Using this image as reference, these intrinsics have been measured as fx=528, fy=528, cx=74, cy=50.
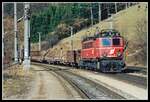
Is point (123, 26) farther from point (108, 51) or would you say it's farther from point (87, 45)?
point (108, 51)

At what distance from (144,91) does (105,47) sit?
835 inches

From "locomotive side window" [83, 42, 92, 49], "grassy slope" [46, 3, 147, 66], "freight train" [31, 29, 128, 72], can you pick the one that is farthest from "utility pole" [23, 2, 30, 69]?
"grassy slope" [46, 3, 147, 66]

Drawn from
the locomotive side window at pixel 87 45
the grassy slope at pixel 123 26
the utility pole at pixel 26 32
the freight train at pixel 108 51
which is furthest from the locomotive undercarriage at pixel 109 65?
the grassy slope at pixel 123 26

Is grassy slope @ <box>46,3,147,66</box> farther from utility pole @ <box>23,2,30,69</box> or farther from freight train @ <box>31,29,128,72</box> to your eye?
utility pole @ <box>23,2,30,69</box>

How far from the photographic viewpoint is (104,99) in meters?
21.9

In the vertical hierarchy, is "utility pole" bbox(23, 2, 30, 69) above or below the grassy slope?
below

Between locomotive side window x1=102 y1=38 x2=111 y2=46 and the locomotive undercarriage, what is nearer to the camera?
the locomotive undercarriage

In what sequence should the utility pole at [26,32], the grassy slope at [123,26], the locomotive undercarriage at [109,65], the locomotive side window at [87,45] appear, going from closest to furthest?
the utility pole at [26,32] → the locomotive undercarriage at [109,65] → the locomotive side window at [87,45] → the grassy slope at [123,26]

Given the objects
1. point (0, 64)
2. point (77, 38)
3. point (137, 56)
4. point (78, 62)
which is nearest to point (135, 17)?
point (77, 38)

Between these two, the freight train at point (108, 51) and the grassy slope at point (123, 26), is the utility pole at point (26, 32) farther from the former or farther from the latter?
the grassy slope at point (123, 26)

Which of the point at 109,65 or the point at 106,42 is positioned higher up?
the point at 106,42

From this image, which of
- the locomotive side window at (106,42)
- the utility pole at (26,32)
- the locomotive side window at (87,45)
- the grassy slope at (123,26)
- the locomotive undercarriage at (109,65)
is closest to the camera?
the utility pole at (26,32)

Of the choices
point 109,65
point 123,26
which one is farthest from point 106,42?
point 123,26

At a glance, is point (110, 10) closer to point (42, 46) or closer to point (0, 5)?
point (42, 46)
